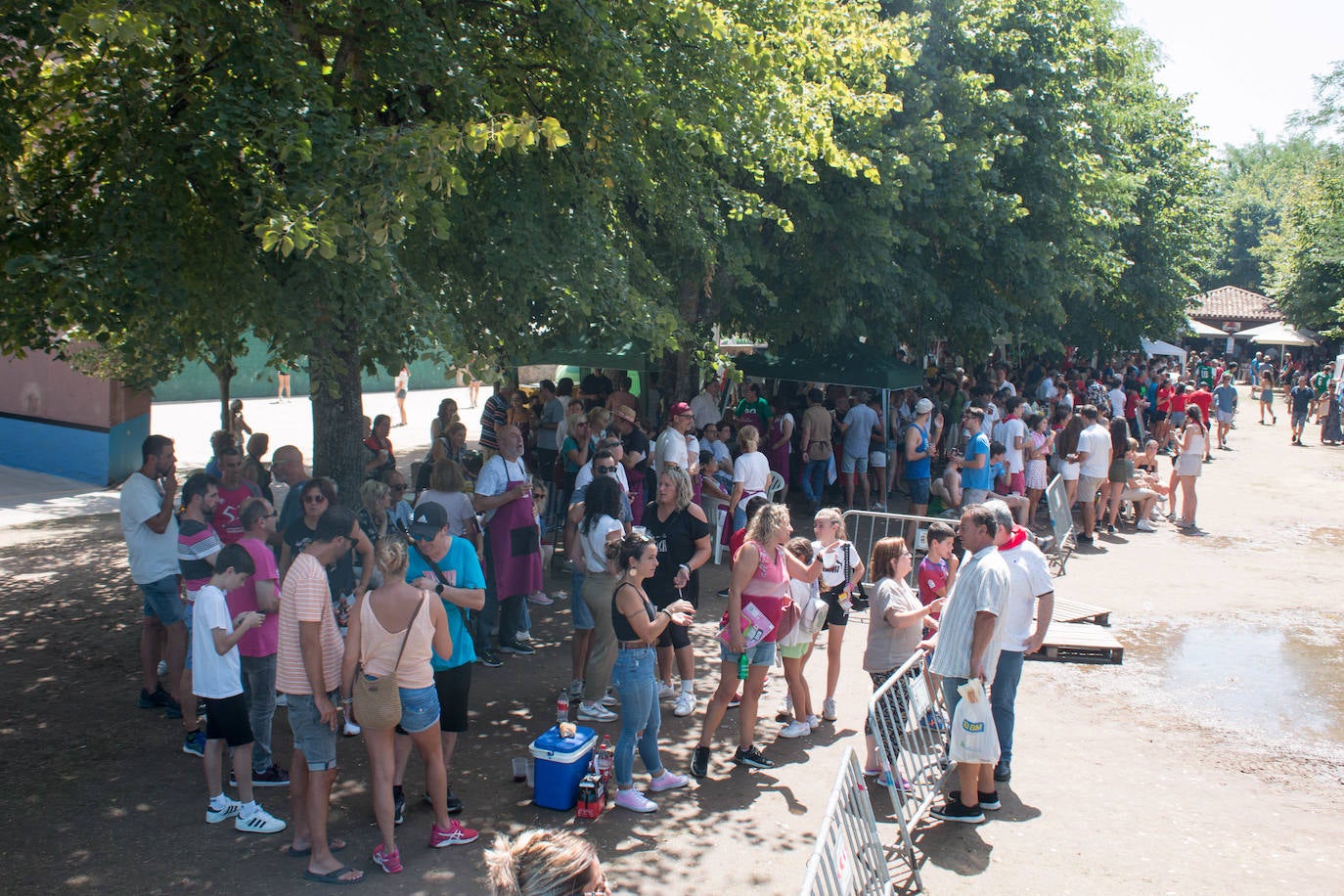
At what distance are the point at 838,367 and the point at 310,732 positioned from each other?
1165 cm

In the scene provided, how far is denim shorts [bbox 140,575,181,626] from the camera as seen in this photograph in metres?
7.04

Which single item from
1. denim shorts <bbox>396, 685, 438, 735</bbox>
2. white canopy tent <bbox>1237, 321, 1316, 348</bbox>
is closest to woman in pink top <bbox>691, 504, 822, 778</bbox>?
denim shorts <bbox>396, 685, 438, 735</bbox>

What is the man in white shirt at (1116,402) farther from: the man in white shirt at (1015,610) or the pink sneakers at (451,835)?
the pink sneakers at (451,835)

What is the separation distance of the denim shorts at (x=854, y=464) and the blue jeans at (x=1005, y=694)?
311 inches

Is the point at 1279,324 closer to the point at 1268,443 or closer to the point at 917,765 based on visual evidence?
the point at 1268,443

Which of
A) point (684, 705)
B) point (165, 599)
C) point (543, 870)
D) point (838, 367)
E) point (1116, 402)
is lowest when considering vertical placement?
point (684, 705)

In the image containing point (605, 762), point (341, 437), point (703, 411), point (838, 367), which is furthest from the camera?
point (838, 367)

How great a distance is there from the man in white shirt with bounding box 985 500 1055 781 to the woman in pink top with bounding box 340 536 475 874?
10.7 ft

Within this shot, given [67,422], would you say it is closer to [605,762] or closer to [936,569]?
[605,762]

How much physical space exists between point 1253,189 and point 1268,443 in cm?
7037

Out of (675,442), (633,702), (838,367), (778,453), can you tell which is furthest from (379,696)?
(838,367)

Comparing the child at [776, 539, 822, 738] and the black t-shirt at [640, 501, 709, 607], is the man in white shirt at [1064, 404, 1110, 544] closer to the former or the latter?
the child at [776, 539, 822, 738]

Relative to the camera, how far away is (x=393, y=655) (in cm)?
523

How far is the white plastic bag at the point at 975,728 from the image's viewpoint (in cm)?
583
